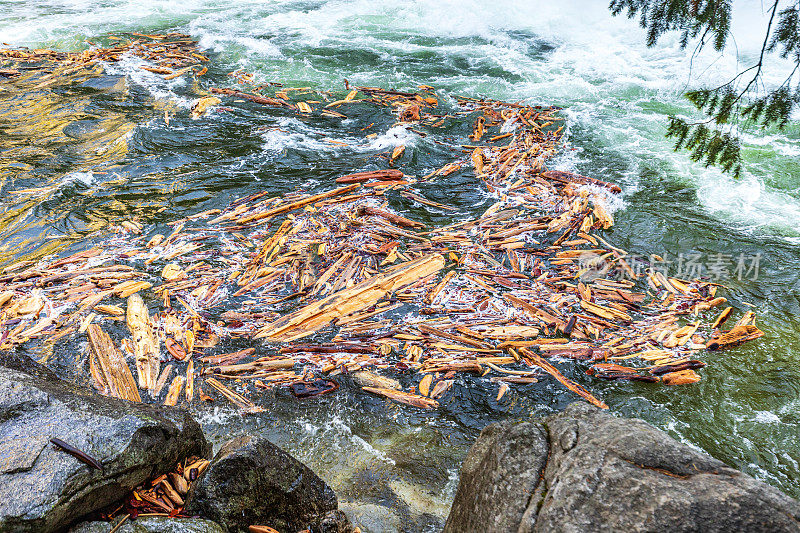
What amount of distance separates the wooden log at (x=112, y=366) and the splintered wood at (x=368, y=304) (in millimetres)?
15

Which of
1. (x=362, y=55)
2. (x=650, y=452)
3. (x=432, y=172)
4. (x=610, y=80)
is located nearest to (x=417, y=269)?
(x=432, y=172)

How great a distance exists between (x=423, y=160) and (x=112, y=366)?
16.0ft

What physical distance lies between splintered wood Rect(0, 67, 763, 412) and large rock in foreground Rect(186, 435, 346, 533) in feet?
1.09

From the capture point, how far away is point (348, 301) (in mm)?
4523

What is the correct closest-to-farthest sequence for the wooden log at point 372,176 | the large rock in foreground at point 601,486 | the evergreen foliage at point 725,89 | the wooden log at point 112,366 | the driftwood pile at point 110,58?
1. the large rock in foreground at point 601,486
2. the evergreen foliage at point 725,89
3. the wooden log at point 112,366
4. the wooden log at point 372,176
5. the driftwood pile at point 110,58

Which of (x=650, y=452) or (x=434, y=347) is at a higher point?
(x=650, y=452)

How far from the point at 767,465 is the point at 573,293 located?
76.3 inches

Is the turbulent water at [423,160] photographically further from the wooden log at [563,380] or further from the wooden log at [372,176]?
the wooden log at [372,176]

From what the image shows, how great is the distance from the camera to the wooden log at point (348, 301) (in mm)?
4254

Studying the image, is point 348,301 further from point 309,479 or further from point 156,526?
point 156,526

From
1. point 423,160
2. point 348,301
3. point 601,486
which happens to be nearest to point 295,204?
point 348,301

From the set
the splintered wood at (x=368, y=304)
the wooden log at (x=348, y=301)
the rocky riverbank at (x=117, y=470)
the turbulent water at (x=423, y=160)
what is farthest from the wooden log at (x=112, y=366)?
the wooden log at (x=348, y=301)

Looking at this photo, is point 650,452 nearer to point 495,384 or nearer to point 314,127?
point 495,384

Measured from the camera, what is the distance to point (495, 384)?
384 cm
